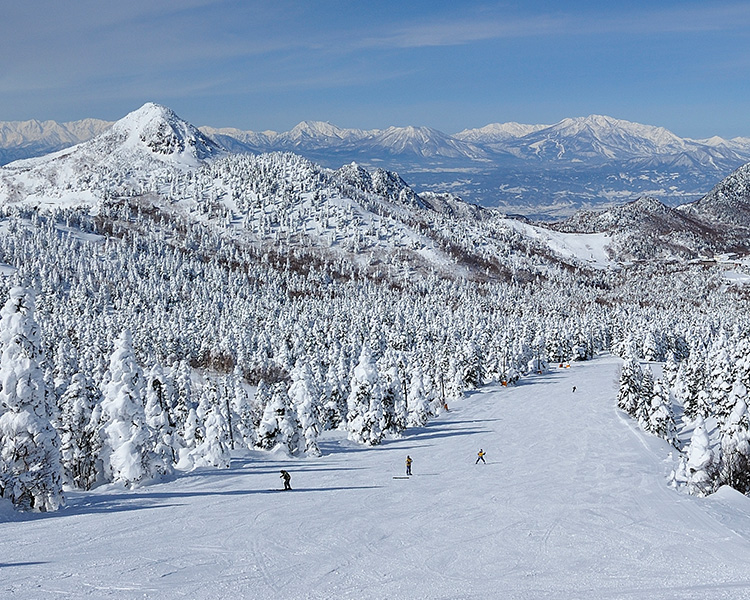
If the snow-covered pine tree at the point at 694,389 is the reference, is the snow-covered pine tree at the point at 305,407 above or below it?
above

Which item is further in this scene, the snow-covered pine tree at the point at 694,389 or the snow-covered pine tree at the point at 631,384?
the snow-covered pine tree at the point at 631,384

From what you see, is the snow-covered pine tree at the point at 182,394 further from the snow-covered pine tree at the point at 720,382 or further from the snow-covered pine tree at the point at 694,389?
the snow-covered pine tree at the point at 694,389

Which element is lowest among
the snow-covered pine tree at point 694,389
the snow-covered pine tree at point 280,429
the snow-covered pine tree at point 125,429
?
the snow-covered pine tree at point 694,389

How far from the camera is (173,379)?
287ft

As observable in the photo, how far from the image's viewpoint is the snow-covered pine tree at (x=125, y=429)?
107 ft

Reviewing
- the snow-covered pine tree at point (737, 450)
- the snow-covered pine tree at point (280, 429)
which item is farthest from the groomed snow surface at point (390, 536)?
the snow-covered pine tree at point (280, 429)

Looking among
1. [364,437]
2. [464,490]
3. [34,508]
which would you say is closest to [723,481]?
[464,490]

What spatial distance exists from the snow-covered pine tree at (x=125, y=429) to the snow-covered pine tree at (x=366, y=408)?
1068 inches

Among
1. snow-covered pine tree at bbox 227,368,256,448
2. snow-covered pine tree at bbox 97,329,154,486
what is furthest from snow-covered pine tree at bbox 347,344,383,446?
snow-covered pine tree at bbox 97,329,154,486

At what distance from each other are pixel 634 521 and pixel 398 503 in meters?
12.4

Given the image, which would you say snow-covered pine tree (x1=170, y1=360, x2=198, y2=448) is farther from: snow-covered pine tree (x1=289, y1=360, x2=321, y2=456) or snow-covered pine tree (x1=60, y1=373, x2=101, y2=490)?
snow-covered pine tree (x1=60, y1=373, x2=101, y2=490)

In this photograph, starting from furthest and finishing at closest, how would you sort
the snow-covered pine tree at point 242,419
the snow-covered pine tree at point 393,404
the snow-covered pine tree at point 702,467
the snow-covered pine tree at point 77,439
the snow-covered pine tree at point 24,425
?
1. the snow-covered pine tree at point 242,419
2. the snow-covered pine tree at point 393,404
3. the snow-covered pine tree at point 77,439
4. the snow-covered pine tree at point 702,467
5. the snow-covered pine tree at point 24,425

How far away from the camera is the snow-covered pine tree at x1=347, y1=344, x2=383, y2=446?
58.7 metres

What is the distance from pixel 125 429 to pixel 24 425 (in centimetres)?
753
